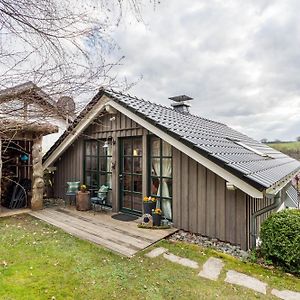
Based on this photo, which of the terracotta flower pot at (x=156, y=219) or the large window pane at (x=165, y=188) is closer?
the terracotta flower pot at (x=156, y=219)

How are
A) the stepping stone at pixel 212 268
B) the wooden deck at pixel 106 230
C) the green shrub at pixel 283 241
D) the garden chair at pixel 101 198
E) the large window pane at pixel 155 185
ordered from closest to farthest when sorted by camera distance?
the stepping stone at pixel 212 268
the green shrub at pixel 283 241
the wooden deck at pixel 106 230
the large window pane at pixel 155 185
the garden chair at pixel 101 198

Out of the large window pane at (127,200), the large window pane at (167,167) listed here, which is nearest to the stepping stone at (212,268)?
the large window pane at (167,167)

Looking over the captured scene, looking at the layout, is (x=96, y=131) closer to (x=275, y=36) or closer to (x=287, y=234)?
(x=287, y=234)

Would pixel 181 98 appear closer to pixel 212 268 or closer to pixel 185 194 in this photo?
pixel 185 194

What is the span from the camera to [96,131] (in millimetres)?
7746

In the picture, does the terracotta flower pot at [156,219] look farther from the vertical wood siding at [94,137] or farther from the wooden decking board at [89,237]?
the wooden decking board at [89,237]

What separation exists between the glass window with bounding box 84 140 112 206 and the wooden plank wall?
2657 millimetres

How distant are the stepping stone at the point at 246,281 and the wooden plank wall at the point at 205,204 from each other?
1.02 meters

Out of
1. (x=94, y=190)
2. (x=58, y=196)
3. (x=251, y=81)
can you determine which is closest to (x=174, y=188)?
(x=94, y=190)

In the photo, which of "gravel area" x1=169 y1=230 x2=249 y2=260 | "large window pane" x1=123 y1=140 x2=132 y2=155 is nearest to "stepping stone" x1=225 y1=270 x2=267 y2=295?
"gravel area" x1=169 y1=230 x2=249 y2=260

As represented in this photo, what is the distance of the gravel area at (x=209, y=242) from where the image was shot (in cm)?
434

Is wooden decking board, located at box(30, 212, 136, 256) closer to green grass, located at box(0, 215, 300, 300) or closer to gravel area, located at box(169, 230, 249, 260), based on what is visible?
green grass, located at box(0, 215, 300, 300)

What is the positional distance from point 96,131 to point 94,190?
6.50ft

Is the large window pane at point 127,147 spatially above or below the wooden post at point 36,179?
above
